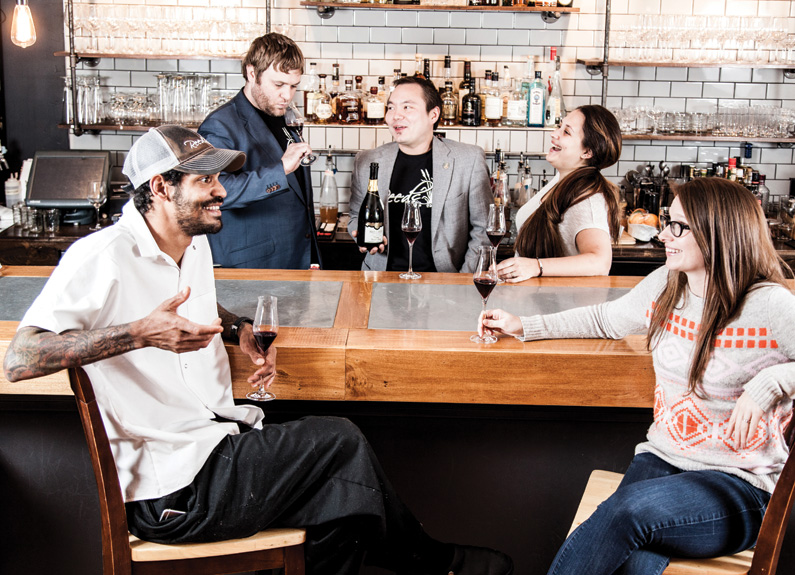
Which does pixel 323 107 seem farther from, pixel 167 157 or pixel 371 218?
pixel 167 157

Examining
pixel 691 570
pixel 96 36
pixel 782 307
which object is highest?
pixel 96 36

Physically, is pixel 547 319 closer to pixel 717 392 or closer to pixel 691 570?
pixel 717 392

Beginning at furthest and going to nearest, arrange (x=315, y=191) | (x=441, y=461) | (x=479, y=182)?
(x=315, y=191)
(x=479, y=182)
(x=441, y=461)

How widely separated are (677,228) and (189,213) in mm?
1222

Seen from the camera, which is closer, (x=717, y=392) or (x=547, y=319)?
(x=717, y=392)

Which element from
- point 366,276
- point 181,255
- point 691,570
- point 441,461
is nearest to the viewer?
point 691,570

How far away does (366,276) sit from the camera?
293 cm

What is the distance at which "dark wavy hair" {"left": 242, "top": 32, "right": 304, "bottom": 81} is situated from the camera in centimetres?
343

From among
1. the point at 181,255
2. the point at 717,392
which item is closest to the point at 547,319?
the point at 717,392

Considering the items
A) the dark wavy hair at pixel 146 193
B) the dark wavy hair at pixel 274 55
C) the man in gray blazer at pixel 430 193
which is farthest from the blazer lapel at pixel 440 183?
the dark wavy hair at pixel 146 193

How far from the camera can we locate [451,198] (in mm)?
3738

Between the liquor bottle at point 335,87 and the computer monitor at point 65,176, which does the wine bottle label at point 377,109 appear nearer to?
the liquor bottle at point 335,87

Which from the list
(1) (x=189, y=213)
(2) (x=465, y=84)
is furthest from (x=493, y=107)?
(1) (x=189, y=213)

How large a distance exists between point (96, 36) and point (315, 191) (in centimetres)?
152
